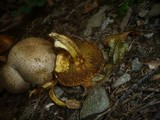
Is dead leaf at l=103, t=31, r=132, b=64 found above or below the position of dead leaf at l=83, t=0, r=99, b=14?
below

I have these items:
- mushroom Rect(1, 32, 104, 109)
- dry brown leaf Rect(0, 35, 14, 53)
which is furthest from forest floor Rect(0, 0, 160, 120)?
dry brown leaf Rect(0, 35, 14, 53)

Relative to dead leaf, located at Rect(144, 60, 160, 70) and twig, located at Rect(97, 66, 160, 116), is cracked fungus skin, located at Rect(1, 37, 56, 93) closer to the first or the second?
twig, located at Rect(97, 66, 160, 116)

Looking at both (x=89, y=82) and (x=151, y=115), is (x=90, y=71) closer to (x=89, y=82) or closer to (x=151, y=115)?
(x=89, y=82)

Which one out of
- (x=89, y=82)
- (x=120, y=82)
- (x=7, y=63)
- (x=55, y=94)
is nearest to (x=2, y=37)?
(x=7, y=63)

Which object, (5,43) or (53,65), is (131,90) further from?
(5,43)

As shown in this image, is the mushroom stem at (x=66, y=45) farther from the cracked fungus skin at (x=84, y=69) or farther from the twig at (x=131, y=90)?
the twig at (x=131, y=90)

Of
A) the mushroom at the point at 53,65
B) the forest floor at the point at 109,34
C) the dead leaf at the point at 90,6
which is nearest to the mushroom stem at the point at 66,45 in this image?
the mushroom at the point at 53,65
